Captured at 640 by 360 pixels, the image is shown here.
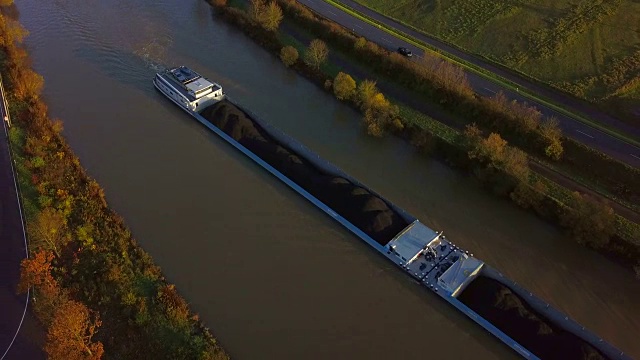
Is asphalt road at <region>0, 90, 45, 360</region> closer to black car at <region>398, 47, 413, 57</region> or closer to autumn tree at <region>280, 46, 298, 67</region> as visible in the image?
autumn tree at <region>280, 46, 298, 67</region>

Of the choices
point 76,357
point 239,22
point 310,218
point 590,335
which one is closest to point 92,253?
point 76,357

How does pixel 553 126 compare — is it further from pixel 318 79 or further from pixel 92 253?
pixel 92 253

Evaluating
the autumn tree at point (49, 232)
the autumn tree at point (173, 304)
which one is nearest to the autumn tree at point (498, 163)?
the autumn tree at point (173, 304)

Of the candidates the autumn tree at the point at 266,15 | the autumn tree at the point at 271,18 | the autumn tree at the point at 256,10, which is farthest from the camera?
the autumn tree at the point at 256,10

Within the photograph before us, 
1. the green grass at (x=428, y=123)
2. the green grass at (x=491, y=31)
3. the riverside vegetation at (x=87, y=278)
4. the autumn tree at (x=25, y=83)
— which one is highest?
the green grass at (x=491, y=31)

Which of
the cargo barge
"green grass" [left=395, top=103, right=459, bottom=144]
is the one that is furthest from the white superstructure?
"green grass" [left=395, top=103, right=459, bottom=144]

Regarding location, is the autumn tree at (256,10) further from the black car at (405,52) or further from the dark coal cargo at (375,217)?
the black car at (405,52)
